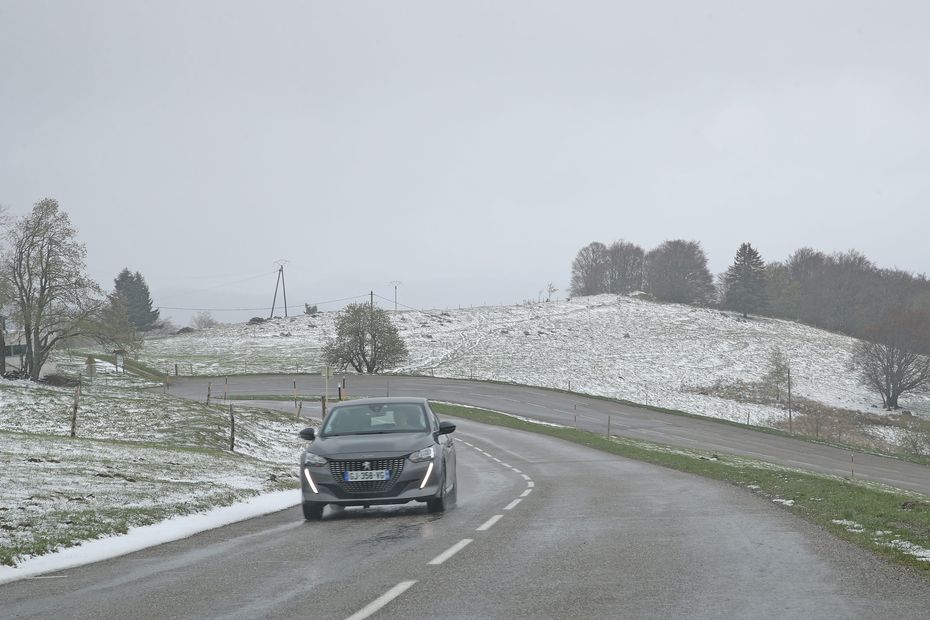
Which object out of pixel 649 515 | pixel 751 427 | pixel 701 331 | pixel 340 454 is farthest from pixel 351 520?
pixel 701 331

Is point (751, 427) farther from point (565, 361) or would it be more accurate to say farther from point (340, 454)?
point (340, 454)

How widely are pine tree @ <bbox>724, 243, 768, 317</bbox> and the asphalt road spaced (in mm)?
116059

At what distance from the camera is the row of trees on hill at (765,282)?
126 m

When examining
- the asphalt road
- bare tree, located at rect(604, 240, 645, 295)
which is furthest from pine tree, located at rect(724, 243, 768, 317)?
the asphalt road

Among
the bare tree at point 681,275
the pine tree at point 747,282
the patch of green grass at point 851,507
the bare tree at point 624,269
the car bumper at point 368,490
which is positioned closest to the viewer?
the patch of green grass at point 851,507

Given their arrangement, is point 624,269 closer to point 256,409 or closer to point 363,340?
point 363,340

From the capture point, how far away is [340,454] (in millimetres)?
13164

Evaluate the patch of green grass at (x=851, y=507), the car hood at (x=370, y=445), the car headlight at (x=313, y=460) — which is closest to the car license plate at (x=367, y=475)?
the car hood at (x=370, y=445)

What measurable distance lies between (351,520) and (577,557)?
5107 mm

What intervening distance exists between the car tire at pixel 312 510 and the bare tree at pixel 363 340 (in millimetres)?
58105

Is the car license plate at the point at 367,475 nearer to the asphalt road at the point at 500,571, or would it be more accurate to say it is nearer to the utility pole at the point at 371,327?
the asphalt road at the point at 500,571

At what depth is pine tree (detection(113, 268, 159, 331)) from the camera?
437 ft

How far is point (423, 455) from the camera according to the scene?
13.3 m

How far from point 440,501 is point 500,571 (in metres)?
5.47
